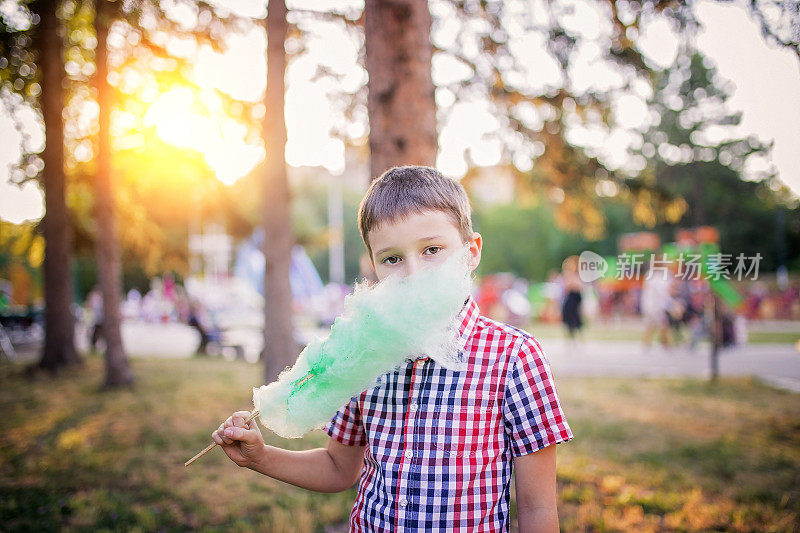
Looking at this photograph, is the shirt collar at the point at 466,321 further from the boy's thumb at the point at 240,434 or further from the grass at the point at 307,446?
the grass at the point at 307,446

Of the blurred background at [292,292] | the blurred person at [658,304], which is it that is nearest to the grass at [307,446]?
the blurred background at [292,292]

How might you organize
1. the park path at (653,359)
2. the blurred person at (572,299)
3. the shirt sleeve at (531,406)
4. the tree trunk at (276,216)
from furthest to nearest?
1. the blurred person at (572,299)
2. the park path at (653,359)
3. the tree trunk at (276,216)
4. the shirt sleeve at (531,406)

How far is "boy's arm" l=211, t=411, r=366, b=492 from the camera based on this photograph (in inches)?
65.1

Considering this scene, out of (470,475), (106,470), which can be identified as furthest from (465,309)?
(106,470)

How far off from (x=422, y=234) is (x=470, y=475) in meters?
0.67

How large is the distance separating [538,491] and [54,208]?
11.4 meters

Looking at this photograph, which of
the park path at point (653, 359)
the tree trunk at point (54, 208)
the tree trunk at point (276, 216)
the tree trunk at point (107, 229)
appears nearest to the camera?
the tree trunk at point (276, 216)

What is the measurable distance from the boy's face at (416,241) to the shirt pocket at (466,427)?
1.32 feet

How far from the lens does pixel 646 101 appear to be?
7.17 meters

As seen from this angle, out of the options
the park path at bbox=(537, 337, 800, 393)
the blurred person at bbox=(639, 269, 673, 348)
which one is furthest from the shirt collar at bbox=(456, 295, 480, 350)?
the blurred person at bbox=(639, 269, 673, 348)

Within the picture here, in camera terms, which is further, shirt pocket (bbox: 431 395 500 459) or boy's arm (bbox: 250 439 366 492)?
boy's arm (bbox: 250 439 366 492)

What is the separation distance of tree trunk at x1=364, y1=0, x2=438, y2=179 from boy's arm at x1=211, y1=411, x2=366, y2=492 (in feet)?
6.57

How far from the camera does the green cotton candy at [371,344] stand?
1481mm

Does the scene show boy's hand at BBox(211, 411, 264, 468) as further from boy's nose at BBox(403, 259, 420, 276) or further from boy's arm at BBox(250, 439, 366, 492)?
boy's nose at BBox(403, 259, 420, 276)
